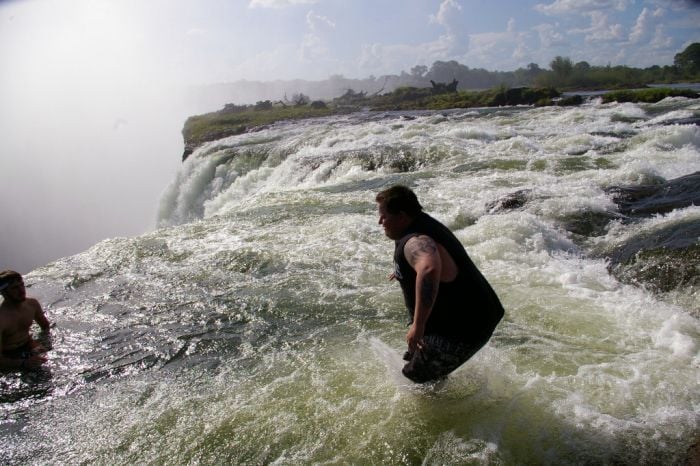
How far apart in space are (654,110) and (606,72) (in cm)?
6133

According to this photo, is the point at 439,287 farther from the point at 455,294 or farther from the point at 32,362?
the point at 32,362

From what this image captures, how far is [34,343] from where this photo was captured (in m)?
5.77

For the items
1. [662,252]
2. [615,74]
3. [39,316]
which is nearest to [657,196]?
[662,252]

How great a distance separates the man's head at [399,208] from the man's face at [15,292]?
445cm

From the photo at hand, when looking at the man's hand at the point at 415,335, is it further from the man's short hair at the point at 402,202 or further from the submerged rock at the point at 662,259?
the submerged rock at the point at 662,259

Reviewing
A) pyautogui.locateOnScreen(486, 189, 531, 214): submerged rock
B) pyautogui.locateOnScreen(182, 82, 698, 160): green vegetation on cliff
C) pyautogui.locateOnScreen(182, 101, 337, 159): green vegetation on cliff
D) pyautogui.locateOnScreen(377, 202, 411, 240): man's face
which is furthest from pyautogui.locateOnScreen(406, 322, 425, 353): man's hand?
pyautogui.locateOnScreen(182, 101, 337, 159): green vegetation on cliff

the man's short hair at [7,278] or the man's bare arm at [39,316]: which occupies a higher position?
the man's short hair at [7,278]

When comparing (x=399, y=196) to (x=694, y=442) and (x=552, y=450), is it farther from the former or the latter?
(x=694, y=442)

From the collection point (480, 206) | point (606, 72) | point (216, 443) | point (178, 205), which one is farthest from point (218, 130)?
point (606, 72)

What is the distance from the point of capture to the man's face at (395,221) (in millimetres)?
3465

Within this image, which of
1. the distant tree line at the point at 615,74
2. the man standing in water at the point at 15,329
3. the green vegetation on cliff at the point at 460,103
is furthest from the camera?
the distant tree line at the point at 615,74

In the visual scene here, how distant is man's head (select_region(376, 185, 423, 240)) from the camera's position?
3.44 metres

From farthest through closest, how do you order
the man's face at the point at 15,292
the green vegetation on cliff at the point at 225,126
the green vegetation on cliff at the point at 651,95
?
the green vegetation on cliff at the point at 225,126 → the green vegetation on cliff at the point at 651,95 → the man's face at the point at 15,292

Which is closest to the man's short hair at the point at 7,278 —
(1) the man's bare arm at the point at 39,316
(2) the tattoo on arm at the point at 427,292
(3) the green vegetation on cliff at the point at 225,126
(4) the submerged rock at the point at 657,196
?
(1) the man's bare arm at the point at 39,316
